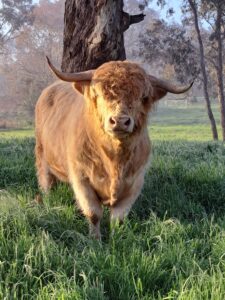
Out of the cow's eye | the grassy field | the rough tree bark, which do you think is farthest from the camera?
the rough tree bark

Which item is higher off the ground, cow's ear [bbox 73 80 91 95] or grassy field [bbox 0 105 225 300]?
cow's ear [bbox 73 80 91 95]

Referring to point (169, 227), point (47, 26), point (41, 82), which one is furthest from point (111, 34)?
point (47, 26)

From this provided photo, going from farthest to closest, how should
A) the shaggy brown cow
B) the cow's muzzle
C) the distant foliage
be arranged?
the distant foliage < the shaggy brown cow < the cow's muzzle

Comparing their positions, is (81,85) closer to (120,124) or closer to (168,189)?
(120,124)

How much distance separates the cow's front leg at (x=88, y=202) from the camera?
454cm

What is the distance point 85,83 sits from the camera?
13.7ft

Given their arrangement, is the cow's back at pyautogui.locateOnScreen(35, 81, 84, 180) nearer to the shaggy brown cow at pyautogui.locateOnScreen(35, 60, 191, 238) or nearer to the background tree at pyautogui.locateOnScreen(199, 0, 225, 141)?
the shaggy brown cow at pyautogui.locateOnScreen(35, 60, 191, 238)

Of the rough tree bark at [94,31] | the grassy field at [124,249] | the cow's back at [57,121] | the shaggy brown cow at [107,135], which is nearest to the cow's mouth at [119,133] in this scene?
the shaggy brown cow at [107,135]

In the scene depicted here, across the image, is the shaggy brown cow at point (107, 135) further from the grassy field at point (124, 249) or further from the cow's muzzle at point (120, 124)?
the grassy field at point (124, 249)

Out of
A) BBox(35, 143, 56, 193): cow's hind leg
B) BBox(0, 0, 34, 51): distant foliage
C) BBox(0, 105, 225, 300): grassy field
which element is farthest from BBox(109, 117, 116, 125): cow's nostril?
BBox(0, 0, 34, 51): distant foliage

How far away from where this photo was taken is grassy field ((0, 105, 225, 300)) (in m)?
2.99

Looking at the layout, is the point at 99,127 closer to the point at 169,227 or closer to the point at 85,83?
the point at 85,83

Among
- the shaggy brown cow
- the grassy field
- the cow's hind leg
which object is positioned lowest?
the grassy field

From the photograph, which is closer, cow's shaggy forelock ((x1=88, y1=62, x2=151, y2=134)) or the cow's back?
cow's shaggy forelock ((x1=88, y1=62, x2=151, y2=134))
